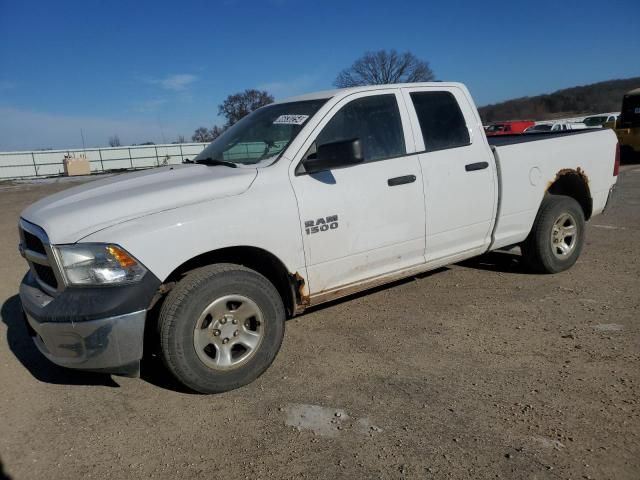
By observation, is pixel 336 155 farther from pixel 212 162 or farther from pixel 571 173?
pixel 571 173

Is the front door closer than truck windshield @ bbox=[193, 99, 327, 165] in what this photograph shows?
Yes

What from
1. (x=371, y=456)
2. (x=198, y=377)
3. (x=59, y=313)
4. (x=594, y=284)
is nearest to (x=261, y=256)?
(x=198, y=377)

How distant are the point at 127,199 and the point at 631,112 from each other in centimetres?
2205

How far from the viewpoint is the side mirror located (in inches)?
132

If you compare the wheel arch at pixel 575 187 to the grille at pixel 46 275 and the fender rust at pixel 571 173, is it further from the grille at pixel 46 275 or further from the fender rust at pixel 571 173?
the grille at pixel 46 275

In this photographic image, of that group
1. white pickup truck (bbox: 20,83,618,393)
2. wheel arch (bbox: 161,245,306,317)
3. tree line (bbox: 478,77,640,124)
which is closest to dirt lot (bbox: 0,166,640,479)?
white pickup truck (bbox: 20,83,618,393)

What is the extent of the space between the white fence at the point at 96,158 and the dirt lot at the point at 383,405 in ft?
102

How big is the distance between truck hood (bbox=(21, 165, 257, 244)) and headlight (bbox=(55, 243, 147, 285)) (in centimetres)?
8

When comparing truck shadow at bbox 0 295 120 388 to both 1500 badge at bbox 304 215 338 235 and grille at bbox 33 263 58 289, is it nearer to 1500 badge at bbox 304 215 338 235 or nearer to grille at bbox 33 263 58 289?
grille at bbox 33 263 58 289

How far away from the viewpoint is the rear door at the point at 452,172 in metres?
4.16

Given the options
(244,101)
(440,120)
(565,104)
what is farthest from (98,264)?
(565,104)

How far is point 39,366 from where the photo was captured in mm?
3844

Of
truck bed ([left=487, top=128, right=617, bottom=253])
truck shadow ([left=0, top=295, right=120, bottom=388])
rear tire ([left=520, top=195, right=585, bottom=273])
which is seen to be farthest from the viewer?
rear tire ([left=520, top=195, right=585, bottom=273])

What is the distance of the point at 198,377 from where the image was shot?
314 centimetres
